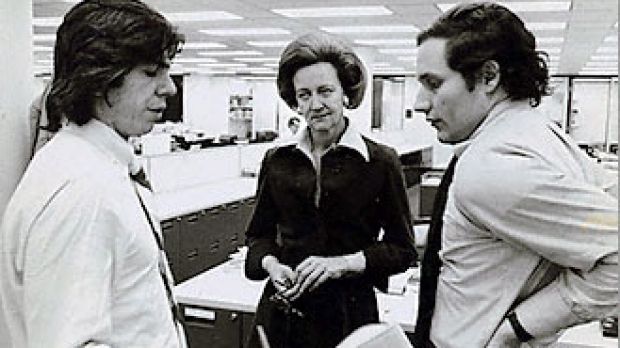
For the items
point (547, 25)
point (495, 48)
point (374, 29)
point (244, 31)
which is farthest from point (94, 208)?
point (244, 31)

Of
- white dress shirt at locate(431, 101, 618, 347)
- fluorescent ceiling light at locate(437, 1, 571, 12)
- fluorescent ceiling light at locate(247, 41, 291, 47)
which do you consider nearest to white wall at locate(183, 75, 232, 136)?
fluorescent ceiling light at locate(247, 41, 291, 47)

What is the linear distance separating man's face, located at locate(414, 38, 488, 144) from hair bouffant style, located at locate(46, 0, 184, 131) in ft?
1.85

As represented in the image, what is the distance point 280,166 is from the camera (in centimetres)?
192

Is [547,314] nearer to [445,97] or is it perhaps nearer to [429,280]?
[429,280]

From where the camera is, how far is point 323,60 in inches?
73.0

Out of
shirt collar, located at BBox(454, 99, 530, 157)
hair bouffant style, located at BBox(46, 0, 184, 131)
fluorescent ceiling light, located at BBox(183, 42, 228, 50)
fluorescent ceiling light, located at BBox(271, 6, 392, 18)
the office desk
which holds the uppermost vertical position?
fluorescent ceiling light, located at BBox(271, 6, 392, 18)

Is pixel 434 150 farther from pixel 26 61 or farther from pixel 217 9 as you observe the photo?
pixel 26 61

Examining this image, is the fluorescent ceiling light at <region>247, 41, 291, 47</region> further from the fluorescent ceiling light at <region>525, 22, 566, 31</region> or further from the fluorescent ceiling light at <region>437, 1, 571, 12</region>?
the fluorescent ceiling light at <region>437, 1, 571, 12</region>

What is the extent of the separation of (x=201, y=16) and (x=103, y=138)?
20.1 ft

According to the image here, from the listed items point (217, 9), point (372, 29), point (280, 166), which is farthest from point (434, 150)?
point (280, 166)

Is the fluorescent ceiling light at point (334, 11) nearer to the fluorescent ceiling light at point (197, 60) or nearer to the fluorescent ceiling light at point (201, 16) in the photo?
the fluorescent ceiling light at point (201, 16)

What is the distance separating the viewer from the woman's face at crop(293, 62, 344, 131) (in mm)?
1842

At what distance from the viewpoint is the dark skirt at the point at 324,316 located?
1839mm

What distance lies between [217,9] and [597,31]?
443 cm
